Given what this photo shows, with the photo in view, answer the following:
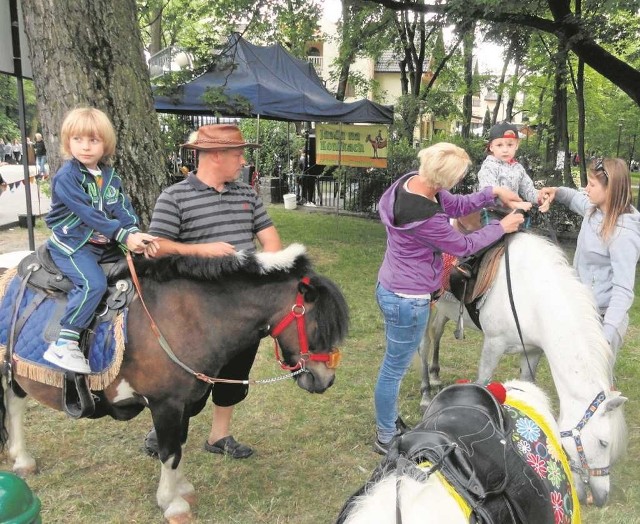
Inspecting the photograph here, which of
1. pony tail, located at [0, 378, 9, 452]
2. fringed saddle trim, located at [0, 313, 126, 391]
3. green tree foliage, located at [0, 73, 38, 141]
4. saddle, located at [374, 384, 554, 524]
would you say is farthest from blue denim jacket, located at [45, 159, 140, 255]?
green tree foliage, located at [0, 73, 38, 141]

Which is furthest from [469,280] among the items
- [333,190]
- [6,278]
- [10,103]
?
[10,103]

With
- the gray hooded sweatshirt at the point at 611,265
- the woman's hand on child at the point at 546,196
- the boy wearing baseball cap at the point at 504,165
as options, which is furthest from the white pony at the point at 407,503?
the boy wearing baseball cap at the point at 504,165

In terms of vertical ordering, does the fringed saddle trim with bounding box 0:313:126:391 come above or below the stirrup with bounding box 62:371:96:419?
above

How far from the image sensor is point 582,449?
8.29 feet

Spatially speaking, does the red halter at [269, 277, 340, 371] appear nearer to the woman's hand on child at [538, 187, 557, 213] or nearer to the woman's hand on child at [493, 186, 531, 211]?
the woman's hand on child at [493, 186, 531, 211]

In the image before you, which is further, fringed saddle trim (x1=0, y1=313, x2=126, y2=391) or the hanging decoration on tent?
the hanging decoration on tent

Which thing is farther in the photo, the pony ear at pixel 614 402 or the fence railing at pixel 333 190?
the fence railing at pixel 333 190

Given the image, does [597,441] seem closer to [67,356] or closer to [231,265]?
[231,265]

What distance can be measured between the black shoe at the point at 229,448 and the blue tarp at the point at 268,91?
19.8ft

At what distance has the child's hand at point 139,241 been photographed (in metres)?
2.60

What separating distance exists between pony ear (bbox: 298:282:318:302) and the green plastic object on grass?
1464 millimetres

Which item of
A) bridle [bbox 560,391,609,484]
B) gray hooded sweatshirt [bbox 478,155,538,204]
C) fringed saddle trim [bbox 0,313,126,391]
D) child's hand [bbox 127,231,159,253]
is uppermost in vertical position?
gray hooded sweatshirt [bbox 478,155,538,204]

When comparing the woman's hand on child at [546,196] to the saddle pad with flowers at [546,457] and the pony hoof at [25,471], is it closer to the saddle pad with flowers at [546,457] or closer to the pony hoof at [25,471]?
the saddle pad with flowers at [546,457]

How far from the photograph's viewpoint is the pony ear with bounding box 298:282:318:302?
2627 mm
